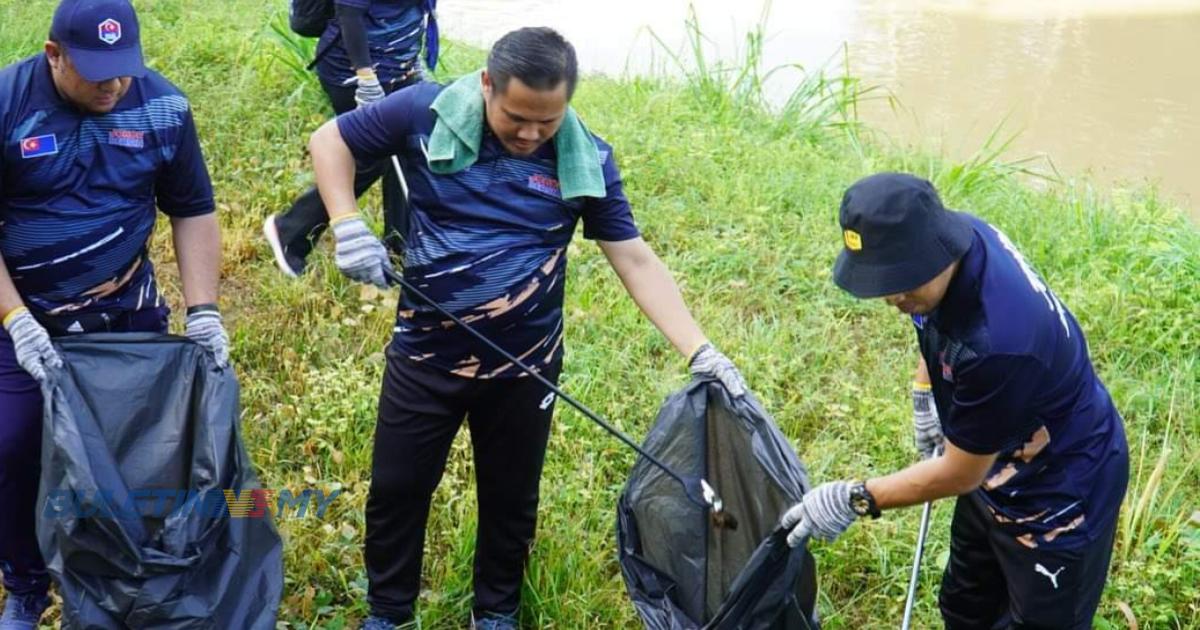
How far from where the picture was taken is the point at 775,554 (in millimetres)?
2736

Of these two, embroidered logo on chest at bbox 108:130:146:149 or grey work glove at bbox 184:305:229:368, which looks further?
grey work glove at bbox 184:305:229:368

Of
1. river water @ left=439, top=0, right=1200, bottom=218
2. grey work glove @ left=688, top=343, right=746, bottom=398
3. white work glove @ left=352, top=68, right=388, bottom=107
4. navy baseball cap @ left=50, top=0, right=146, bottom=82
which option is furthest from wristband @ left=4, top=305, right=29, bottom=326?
river water @ left=439, top=0, right=1200, bottom=218

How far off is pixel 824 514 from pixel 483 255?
3.09 feet

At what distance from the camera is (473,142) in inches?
113

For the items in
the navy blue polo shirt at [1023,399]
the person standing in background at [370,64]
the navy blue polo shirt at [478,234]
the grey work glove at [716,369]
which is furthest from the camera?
the person standing in background at [370,64]

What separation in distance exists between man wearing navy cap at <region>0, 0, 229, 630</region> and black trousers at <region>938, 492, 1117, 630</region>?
5.95ft

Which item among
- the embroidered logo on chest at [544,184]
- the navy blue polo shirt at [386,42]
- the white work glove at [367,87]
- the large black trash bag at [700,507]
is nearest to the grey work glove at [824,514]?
the large black trash bag at [700,507]

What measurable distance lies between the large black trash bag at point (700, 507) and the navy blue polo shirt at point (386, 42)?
241 centimetres

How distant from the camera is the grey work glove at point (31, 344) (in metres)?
2.87

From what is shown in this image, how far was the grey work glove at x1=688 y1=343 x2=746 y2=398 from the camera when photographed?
308cm

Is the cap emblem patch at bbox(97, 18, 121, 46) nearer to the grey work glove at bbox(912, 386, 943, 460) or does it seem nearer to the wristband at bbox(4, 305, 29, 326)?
the wristband at bbox(4, 305, 29, 326)

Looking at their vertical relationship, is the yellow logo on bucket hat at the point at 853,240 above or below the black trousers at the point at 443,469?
above

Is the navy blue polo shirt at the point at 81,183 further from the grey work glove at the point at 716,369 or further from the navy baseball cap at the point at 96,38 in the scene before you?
the grey work glove at the point at 716,369

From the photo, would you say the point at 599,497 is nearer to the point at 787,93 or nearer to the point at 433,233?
the point at 433,233
